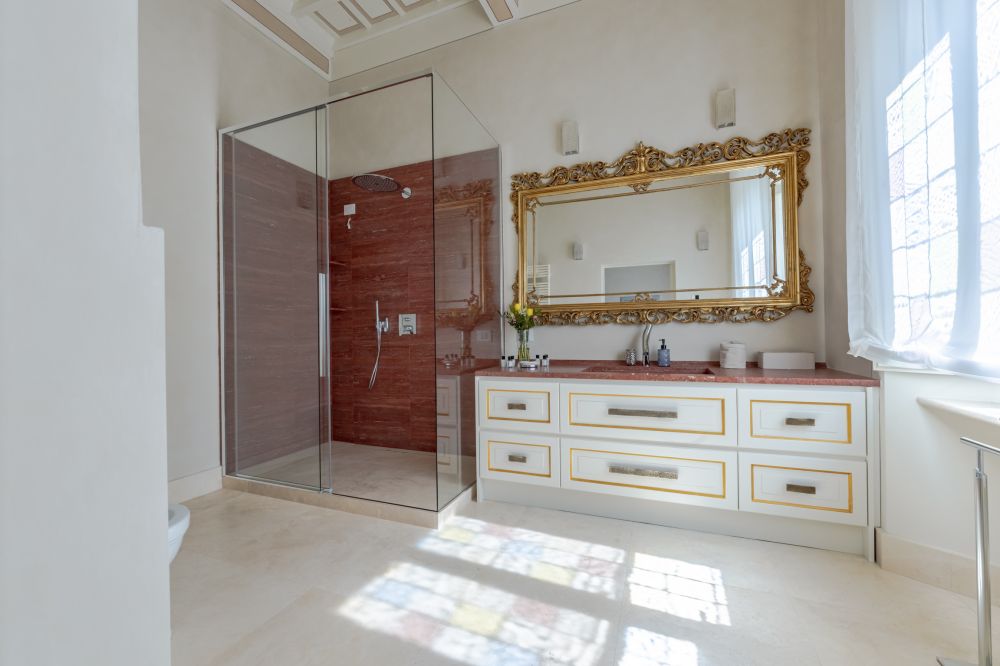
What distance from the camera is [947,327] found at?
1.33m

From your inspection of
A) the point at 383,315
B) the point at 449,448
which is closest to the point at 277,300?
the point at 383,315

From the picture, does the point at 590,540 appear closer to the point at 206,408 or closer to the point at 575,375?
the point at 575,375

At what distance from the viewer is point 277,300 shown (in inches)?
105

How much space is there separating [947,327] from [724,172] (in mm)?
1513

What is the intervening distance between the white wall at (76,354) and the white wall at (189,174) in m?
2.64

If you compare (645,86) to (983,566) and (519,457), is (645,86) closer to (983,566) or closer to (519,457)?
(519,457)

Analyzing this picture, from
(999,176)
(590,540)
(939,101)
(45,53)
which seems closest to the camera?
(45,53)

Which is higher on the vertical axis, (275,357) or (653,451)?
(275,357)

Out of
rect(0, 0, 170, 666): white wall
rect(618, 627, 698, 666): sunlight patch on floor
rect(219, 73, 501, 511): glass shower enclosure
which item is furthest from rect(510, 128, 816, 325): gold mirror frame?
rect(0, 0, 170, 666): white wall

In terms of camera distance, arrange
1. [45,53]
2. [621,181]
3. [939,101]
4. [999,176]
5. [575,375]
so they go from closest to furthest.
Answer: [45,53] → [999,176] → [939,101] → [575,375] → [621,181]

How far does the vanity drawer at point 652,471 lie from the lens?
2.00 meters

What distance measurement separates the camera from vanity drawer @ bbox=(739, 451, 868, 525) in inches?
71.1

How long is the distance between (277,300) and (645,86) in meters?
2.71

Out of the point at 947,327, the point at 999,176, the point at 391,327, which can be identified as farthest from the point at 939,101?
the point at 391,327
